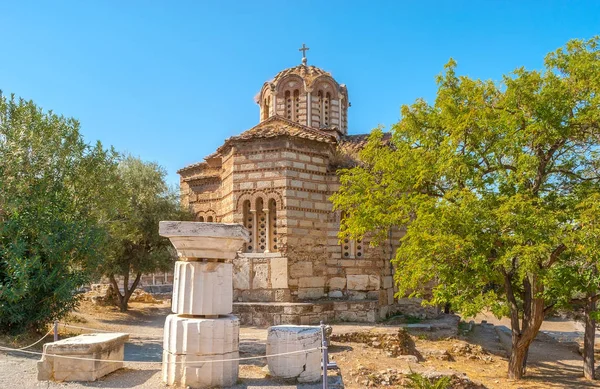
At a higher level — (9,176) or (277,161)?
(277,161)

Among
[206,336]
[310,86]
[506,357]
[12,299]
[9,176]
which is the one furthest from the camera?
[310,86]

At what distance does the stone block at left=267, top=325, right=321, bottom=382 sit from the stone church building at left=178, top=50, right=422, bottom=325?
5.67m

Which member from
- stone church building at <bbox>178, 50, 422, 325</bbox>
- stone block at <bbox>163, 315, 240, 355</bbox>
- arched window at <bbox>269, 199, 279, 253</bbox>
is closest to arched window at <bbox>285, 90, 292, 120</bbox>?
stone church building at <bbox>178, 50, 422, 325</bbox>

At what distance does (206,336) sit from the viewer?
5652mm

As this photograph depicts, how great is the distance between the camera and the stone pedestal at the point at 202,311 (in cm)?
560

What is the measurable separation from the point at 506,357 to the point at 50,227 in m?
11.5

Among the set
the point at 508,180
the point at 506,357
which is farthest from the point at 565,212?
the point at 506,357

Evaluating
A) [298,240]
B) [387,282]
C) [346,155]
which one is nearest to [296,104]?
A: [346,155]

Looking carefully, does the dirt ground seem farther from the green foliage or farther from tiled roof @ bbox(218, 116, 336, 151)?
tiled roof @ bbox(218, 116, 336, 151)

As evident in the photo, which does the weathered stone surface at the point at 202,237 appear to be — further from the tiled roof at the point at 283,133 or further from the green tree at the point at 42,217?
the tiled roof at the point at 283,133

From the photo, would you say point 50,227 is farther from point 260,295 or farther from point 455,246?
point 455,246

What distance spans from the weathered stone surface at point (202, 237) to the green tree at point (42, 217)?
4.47 meters

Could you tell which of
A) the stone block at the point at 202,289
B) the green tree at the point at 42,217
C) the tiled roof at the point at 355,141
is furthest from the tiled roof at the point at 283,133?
the stone block at the point at 202,289

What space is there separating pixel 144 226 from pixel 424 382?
11.2 meters
